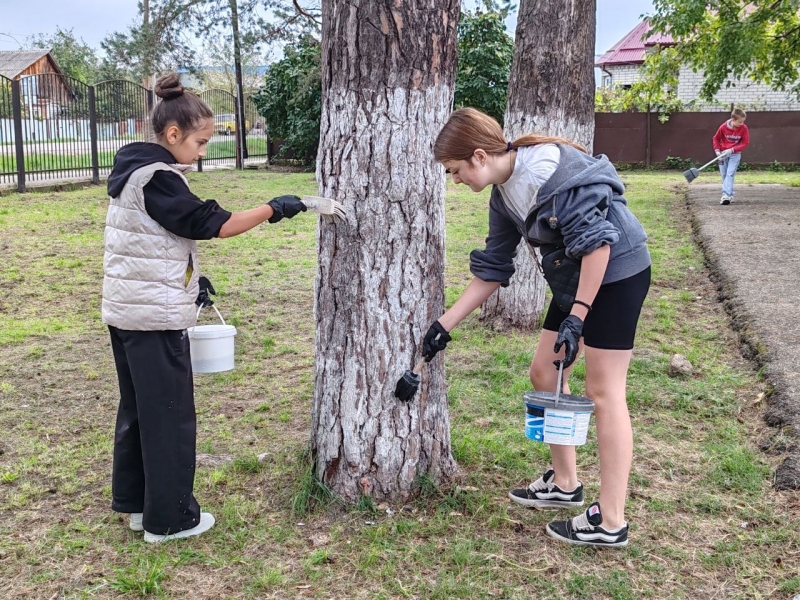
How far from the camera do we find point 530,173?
2.92 meters

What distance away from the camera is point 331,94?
10.7ft

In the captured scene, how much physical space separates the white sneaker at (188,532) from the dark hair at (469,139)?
1708mm

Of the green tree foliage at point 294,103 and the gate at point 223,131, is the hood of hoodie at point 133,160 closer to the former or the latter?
the green tree foliage at point 294,103

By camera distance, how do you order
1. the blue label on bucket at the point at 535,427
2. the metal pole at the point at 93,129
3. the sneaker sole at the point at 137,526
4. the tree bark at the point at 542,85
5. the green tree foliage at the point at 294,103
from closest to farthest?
1. the blue label on bucket at the point at 535,427
2. the sneaker sole at the point at 137,526
3. the tree bark at the point at 542,85
4. the metal pole at the point at 93,129
5. the green tree foliage at the point at 294,103

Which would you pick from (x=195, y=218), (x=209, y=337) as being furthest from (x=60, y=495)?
(x=195, y=218)

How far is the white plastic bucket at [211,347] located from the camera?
448 cm

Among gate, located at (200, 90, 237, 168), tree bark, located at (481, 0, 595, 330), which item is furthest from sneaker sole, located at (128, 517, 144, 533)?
gate, located at (200, 90, 237, 168)

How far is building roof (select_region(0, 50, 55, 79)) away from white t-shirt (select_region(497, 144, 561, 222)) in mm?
32604

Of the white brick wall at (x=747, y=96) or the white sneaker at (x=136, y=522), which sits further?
the white brick wall at (x=747, y=96)

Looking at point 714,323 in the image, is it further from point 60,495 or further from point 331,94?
point 60,495

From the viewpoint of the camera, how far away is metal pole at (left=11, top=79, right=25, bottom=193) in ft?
45.0

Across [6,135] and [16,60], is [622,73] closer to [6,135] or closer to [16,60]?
[16,60]

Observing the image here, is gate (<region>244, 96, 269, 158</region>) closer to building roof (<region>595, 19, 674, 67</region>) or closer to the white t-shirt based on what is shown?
building roof (<region>595, 19, 674, 67</region>)

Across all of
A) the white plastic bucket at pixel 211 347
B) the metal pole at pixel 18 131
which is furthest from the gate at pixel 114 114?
the white plastic bucket at pixel 211 347
